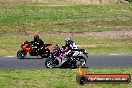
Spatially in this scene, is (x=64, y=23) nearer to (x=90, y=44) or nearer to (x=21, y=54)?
(x=90, y=44)

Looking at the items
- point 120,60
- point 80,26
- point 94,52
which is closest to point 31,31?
point 80,26

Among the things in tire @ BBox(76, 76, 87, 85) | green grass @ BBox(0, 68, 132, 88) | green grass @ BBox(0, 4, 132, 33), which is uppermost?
tire @ BBox(76, 76, 87, 85)

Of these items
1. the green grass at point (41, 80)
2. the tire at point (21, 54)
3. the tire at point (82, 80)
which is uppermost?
the tire at point (82, 80)

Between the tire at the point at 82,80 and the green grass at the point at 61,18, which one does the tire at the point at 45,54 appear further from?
the green grass at the point at 61,18

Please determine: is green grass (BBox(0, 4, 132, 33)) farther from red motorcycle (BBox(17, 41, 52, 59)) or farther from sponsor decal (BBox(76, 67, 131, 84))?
sponsor decal (BBox(76, 67, 131, 84))

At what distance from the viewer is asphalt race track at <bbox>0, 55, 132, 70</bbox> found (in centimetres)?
2706

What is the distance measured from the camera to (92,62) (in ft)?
95.3

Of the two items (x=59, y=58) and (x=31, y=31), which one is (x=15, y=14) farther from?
(x=59, y=58)

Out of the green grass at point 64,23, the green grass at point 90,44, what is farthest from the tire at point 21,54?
the green grass at point 64,23

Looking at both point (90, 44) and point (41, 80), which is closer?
point (41, 80)

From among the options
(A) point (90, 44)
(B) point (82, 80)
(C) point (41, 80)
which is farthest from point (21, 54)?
(B) point (82, 80)

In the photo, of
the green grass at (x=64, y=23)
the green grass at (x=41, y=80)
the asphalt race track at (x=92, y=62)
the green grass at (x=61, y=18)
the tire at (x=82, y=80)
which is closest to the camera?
the tire at (x=82, y=80)

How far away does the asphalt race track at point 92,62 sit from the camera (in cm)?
2706

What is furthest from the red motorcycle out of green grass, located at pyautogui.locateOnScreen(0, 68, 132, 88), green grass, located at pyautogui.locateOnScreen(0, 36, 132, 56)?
green grass, located at pyautogui.locateOnScreen(0, 68, 132, 88)
